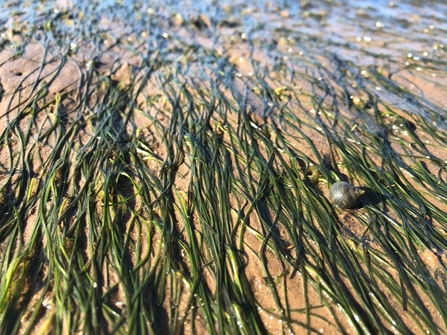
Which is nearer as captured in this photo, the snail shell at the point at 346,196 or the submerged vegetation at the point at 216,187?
the submerged vegetation at the point at 216,187

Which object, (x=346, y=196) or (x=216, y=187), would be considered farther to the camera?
(x=216, y=187)

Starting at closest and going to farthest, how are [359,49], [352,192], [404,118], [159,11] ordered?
[352,192]
[404,118]
[359,49]
[159,11]

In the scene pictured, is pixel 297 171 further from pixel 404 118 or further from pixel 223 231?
pixel 404 118

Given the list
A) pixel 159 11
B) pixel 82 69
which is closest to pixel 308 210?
pixel 82 69

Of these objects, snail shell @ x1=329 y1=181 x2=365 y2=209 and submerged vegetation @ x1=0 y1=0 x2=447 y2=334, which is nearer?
submerged vegetation @ x1=0 y1=0 x2=447 y2=334
